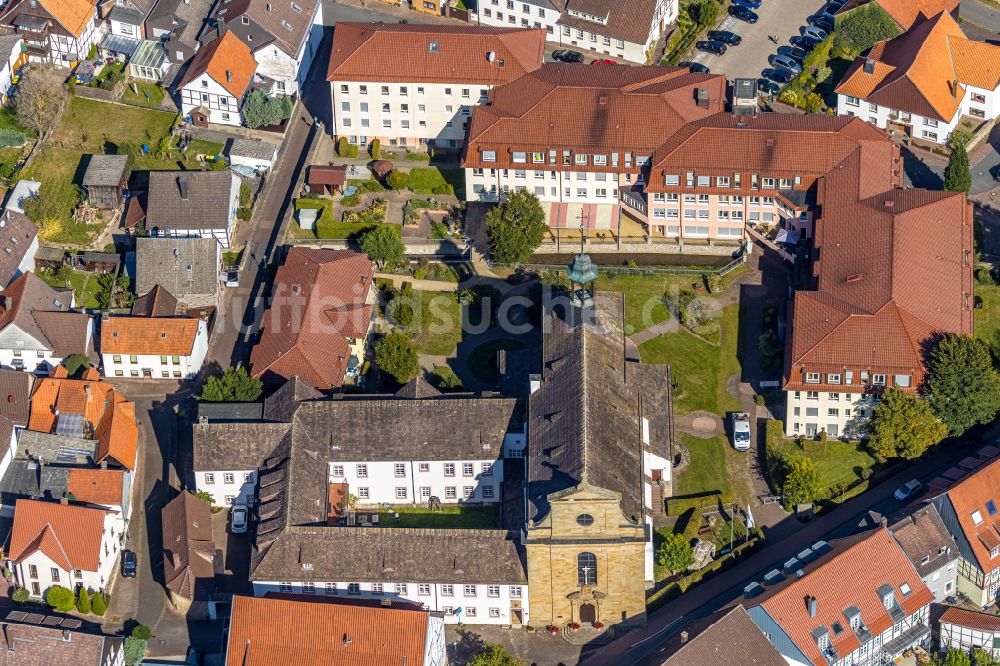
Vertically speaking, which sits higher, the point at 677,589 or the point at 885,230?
the point at 885,230

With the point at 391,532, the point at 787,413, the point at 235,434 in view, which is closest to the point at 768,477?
the point at 787,413

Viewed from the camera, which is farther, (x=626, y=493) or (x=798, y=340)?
(x=798, y=340)

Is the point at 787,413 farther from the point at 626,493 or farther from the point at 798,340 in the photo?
the point at 626,493

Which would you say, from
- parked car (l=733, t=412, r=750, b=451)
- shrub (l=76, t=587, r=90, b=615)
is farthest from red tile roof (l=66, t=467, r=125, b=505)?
parked car (l=733, t=412, r=750, b=451)

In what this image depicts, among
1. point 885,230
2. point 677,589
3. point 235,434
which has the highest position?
point 885,230

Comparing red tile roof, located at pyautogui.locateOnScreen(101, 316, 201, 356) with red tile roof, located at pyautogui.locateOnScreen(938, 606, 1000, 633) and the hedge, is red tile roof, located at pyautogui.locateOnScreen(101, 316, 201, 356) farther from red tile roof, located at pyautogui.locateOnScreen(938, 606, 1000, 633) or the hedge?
red tile roof, located at pyautogui.locateOnScreen(938, 606, 1000, 633)

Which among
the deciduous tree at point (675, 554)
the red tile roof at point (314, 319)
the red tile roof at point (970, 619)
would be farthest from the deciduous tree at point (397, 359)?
the red tile roof at point (970, 619)

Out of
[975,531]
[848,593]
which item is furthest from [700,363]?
[848,593]

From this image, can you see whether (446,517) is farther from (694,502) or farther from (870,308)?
(870,308)
